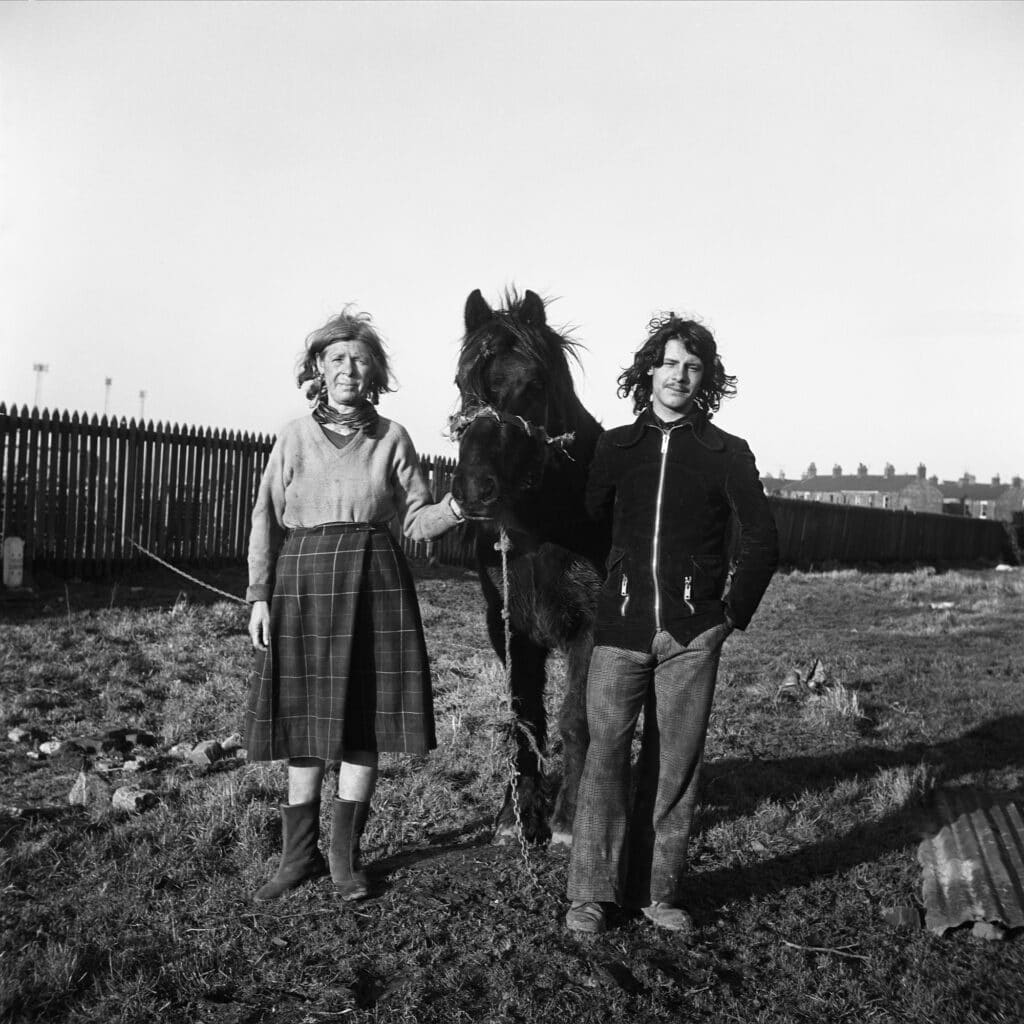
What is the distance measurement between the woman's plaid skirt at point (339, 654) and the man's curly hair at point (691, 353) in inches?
45.5

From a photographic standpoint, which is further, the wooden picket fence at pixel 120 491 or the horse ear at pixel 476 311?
the wooden picket fence at pixel 120 491

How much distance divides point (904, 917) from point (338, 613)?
8.14ft

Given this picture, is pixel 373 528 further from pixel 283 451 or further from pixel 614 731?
pixel 614 731

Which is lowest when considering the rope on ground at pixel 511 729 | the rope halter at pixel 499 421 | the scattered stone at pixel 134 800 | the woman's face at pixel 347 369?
the scattered stone at pixel 134 800

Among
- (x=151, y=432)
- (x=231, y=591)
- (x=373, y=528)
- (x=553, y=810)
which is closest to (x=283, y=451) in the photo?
(x=373, y=528)

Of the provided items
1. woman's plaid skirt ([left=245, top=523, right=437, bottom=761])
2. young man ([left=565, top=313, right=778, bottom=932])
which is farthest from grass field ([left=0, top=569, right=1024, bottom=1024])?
woman's plaid skirt ([left=245, top=523, right=437, bottom=761])

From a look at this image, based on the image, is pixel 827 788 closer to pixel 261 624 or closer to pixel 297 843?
pixel 297 843

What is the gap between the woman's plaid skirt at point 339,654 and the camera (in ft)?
11.8

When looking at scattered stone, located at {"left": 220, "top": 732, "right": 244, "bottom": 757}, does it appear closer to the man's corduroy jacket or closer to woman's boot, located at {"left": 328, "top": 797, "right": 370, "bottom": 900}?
woman's boot, located at {"left": 328, "top": 797, "right": 370, "bottom": 900}

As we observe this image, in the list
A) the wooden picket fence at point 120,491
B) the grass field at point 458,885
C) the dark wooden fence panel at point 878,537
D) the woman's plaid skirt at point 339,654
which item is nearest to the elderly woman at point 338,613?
the woman's plaid skirt at point 339,654

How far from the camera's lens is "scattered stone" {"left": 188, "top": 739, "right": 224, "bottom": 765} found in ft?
17.7

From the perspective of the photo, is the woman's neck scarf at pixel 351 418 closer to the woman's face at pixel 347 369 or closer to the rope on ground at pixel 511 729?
the woman's face at pixel 347 369

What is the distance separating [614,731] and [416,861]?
3.98ft

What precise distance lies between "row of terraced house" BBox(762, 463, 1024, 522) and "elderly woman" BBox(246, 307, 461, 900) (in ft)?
227
